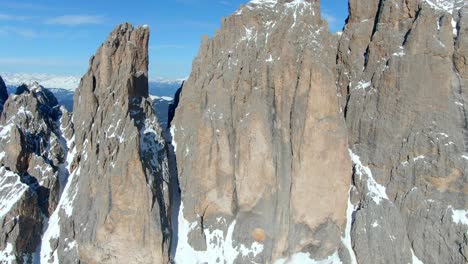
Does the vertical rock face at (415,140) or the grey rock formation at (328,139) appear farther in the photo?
the grey rock formation at (328,139)

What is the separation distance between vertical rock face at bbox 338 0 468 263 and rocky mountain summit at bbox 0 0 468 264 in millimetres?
175

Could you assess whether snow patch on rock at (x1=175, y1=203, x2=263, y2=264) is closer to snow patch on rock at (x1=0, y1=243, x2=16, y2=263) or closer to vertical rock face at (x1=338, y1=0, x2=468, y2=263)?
vertical rock face at (x1=338, y1=0, x2=468, y2=263)

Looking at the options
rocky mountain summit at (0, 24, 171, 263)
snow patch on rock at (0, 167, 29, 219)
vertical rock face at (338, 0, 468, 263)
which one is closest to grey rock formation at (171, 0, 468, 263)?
vertical rock face at (338, 0, 468, 263)

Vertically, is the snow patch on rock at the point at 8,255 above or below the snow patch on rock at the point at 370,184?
below

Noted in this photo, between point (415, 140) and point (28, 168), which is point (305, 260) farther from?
point (28, 168)

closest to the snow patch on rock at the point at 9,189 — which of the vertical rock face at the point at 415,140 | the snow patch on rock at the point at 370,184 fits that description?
the vertical rock face at the point at 415,140

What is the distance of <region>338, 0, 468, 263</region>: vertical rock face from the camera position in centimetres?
5944

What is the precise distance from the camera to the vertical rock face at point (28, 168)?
62688 mm

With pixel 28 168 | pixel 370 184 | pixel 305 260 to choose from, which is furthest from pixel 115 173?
pixel 370 184

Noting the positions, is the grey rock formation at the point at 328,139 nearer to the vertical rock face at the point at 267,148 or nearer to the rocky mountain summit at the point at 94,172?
the vertical rock face at the point at 267,148

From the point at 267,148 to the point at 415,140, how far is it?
20.9m

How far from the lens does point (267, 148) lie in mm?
64500

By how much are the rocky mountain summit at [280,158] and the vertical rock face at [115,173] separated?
0.24 metres

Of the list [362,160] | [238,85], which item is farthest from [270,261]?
[238,85]
